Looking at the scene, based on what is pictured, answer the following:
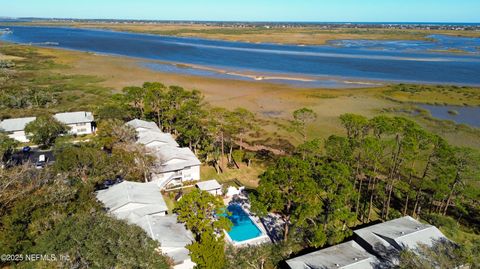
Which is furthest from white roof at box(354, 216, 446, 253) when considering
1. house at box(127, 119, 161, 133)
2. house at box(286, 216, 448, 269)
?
house at box(127, 119, 161, 133)

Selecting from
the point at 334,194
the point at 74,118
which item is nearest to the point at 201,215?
the point at 334,194

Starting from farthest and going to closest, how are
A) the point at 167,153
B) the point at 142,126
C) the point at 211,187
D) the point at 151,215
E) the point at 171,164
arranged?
the point at 142,126 → the point at 167,153 → the point at 171,164 → the point at 211,187 → the point at 151,215

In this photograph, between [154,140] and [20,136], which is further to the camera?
[20,136]

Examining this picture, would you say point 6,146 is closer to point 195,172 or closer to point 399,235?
point 195,172

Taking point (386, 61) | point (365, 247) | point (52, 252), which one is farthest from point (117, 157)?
point (386, 61)

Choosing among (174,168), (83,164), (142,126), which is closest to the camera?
(83,164)

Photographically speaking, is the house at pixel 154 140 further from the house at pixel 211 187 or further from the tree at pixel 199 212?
the tree at pixel 199 212
